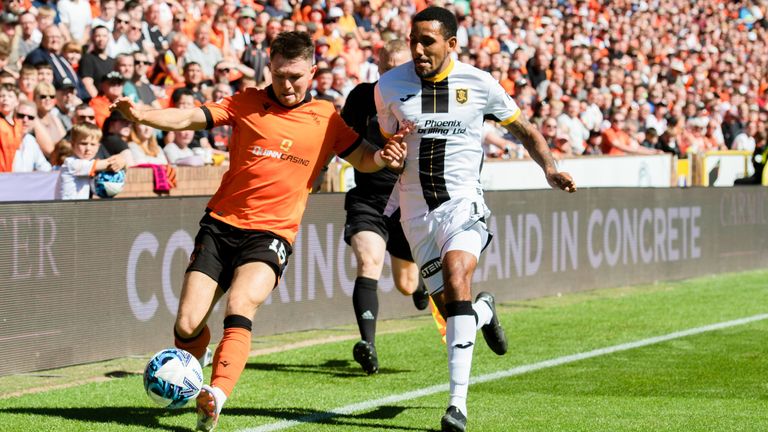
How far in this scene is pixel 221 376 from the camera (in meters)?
6.86

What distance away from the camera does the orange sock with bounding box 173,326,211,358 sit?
7.43 metres

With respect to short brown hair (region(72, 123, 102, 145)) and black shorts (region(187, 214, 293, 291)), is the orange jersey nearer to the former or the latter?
black shorts (region(187, 214, 293, 291))

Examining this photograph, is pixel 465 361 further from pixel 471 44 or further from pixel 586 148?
pixel 471 44

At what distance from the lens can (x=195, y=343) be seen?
7488mm

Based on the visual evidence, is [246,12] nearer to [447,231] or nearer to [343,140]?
[343,140]

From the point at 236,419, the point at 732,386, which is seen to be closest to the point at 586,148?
the point at 732,386

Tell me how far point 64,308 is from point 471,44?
1425cm

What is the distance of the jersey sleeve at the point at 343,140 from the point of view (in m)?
7.64

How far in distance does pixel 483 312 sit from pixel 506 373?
144cm

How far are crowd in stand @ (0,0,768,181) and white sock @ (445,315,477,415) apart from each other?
4.27 metres

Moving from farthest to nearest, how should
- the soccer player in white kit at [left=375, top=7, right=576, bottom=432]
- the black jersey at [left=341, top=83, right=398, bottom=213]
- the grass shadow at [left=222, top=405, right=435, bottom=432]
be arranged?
the black jersey at [left=341, top=83, right=398, bottom=213]
the soccer player in white kit at [left=375, top=7, right=576, bottom=432]
the grass shadow at [left=222, top=405, right=435, bottom=432]

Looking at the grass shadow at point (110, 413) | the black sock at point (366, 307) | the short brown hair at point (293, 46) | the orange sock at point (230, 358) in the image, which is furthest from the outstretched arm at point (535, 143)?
the grass shadow at point (110, 413)

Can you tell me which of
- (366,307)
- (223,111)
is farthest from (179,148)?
(223,111)

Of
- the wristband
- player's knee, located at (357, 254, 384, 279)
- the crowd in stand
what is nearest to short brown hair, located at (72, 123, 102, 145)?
the crowd in stand
